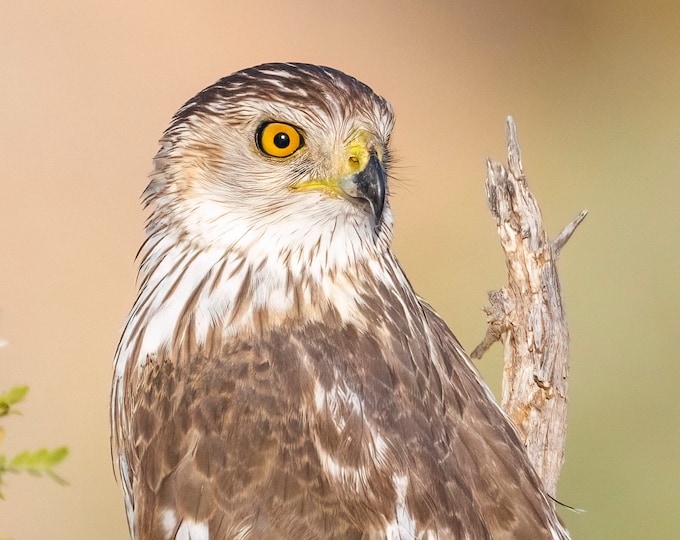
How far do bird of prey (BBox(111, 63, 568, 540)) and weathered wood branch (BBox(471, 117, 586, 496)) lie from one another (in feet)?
0.50

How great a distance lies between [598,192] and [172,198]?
5434 mm

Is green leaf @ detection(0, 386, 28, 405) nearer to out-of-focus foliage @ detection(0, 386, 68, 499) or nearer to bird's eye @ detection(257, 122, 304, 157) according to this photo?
out-of-focus foliage @ detection(0, 386, 68, 499)

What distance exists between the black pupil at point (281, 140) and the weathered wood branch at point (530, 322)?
60 centimetres

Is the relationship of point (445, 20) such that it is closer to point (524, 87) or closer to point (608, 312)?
point (524, 87)

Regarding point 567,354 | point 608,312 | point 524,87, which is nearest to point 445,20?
point 524,87

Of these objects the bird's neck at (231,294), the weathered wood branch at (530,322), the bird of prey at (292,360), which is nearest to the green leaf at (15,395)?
the bird of prey at (292,360)

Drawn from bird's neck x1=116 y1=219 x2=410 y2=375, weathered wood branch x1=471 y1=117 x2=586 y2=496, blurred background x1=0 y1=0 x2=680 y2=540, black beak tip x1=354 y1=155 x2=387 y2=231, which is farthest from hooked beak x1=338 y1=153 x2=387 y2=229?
blurred background x1=0 y1=0 x2=680 y2=540

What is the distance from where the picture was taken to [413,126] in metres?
7.36

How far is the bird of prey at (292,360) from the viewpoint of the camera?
7.46 feet

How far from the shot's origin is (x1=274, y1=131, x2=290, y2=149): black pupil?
258cm

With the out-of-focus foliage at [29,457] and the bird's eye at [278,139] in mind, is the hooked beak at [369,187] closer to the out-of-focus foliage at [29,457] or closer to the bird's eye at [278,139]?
the bird's eye at [278,139]

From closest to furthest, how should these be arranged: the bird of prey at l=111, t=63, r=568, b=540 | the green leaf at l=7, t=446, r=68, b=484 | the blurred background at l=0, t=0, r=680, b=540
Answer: the green leaf at l=7, t=446, r=68, b=484, the bird of prey at l=111, t=63, r=568, b=540, the blurred background at l=0, t=0, r=680, b=540

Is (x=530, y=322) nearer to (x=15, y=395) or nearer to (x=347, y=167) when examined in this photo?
(x=347, y=167)

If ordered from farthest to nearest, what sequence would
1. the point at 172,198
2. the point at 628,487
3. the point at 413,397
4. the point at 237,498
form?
the point at 628,487, the point at 172,198, the point at 413,397, the point at 237,498
